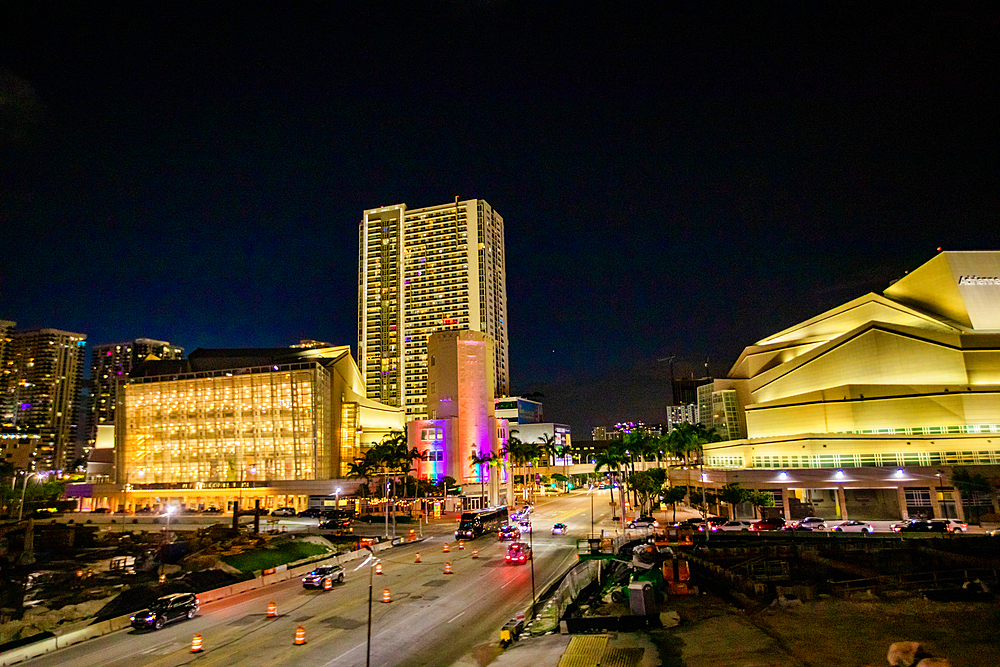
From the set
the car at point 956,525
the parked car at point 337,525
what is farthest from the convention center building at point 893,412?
the parked car at point 337,525

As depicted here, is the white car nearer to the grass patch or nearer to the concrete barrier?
the concrete barrier

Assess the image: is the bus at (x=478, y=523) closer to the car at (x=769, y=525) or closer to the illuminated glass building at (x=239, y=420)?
the car at (x=769, y=525)

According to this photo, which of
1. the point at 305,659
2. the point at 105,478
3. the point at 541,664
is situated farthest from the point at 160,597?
the point at 105,478

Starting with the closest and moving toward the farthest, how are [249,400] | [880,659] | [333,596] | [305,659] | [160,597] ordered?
[880,659] → [305,659] → [160,597] → [333,596] → [249,400]

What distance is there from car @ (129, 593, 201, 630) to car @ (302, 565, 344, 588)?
7.56 meters

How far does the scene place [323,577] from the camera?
131ft

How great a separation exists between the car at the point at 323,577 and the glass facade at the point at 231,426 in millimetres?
80783

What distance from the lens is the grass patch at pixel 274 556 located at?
1785 inches

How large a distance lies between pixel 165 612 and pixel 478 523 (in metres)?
38.9

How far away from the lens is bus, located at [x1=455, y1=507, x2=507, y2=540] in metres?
64.2

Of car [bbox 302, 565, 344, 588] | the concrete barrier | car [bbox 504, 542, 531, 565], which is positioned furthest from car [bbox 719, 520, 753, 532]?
car [bbox 302, 565, 344, 588]

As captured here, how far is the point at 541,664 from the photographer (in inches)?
931

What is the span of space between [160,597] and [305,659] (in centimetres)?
1516

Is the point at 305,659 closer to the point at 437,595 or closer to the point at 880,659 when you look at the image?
the point at 437,595
